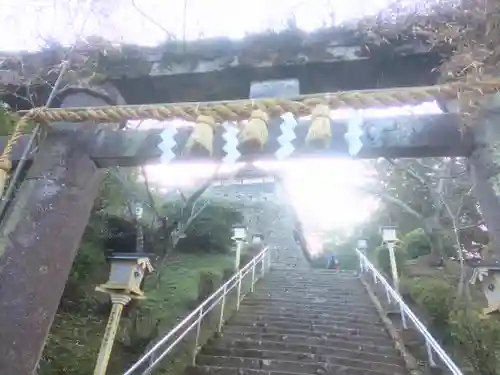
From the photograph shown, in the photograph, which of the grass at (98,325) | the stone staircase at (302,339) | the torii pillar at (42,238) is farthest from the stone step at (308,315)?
the torii pillar at (42,238)

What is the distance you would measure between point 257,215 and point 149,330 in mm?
15624

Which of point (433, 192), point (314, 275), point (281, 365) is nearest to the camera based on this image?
point (281, 365)

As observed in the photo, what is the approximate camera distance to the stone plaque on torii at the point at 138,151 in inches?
97.5

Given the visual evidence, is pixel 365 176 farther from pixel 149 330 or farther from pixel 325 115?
pixel 325 115

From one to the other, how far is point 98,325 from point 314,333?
145 inches

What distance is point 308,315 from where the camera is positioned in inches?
343

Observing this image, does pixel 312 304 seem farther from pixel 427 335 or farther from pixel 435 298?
pixel 427 335

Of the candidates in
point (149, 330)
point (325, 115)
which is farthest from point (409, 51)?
point (149, 330)

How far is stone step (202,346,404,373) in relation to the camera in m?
6.43

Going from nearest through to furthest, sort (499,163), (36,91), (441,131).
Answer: (499,163)
(441,131)
(36,91)

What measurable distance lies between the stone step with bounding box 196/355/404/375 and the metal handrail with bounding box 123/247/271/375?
1.09 ft

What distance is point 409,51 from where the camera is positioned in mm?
3014

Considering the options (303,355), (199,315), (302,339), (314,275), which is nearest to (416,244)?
(314,275)

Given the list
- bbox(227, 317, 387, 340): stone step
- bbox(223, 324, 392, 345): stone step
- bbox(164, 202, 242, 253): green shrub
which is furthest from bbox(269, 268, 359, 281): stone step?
bbox(223, 324, 392, 345): stone step
